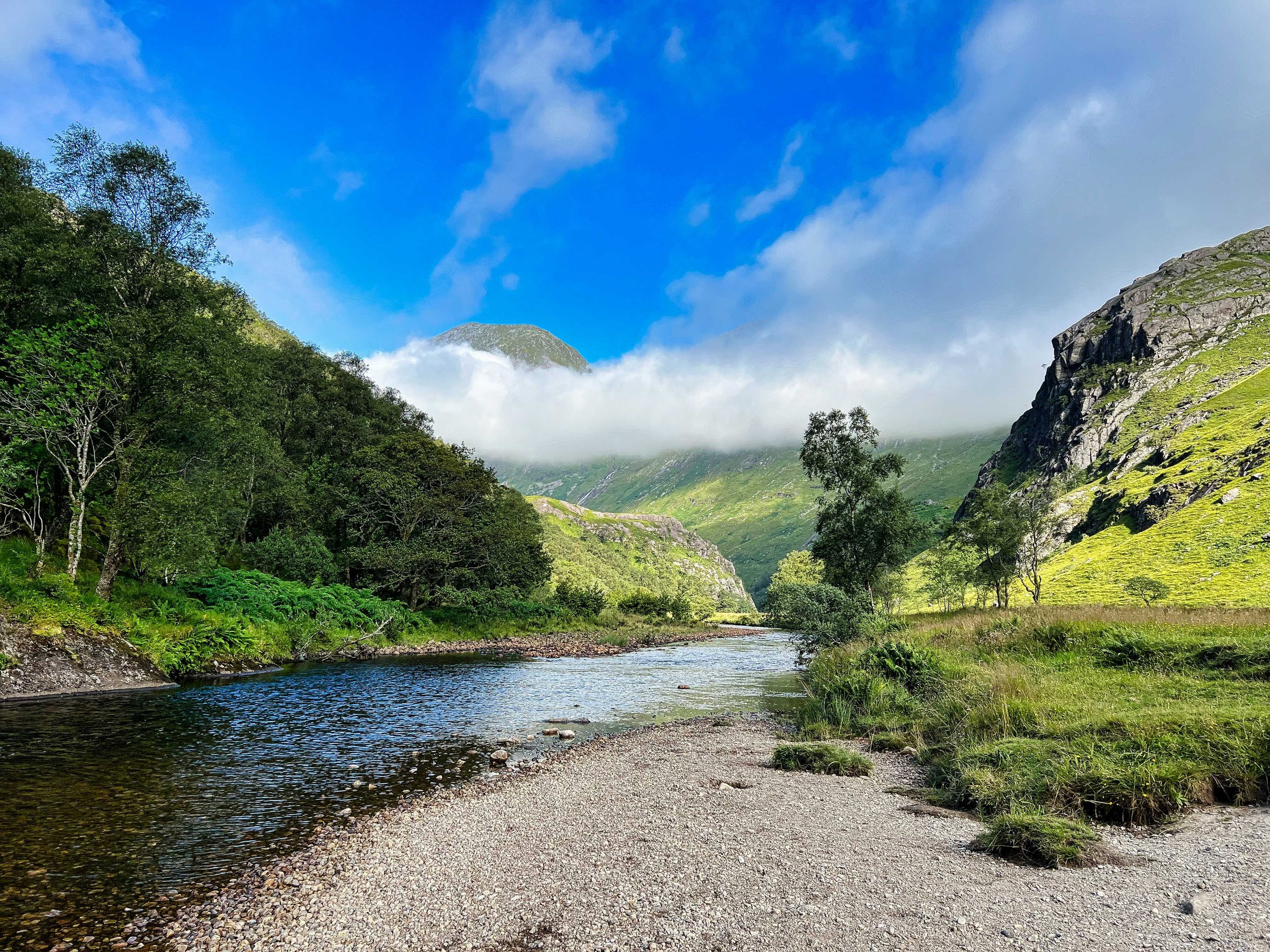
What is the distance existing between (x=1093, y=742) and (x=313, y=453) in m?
81.0

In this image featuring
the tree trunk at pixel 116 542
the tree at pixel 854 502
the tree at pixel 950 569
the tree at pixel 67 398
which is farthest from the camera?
the tree at pixel 950 569

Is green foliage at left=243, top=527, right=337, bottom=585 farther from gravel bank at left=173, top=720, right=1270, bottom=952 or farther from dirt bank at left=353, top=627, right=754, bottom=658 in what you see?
gravel bank at left=173, top=720, right=1270, bottom=952

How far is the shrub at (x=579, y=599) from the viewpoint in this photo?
93.8 meters

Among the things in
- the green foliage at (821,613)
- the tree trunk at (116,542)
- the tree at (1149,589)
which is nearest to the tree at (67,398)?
the tree trunk at (116,542)

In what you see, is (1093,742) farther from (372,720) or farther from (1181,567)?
(1181,567)

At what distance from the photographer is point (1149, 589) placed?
8475cm

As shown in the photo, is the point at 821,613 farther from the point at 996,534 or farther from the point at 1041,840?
the point at 996,534

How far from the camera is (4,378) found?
32844 mm

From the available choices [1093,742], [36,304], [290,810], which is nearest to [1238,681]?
[1093,742]

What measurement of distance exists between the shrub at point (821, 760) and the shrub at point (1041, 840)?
6672 mm

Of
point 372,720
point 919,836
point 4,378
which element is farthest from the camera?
point 4,378

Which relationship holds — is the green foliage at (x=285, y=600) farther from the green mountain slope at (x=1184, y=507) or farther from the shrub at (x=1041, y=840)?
the green mountain slope at (x=1184, y=507)

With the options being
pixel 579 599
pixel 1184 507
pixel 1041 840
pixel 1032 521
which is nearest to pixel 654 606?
pixel 579 599

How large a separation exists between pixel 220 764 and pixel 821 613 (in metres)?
31.6
